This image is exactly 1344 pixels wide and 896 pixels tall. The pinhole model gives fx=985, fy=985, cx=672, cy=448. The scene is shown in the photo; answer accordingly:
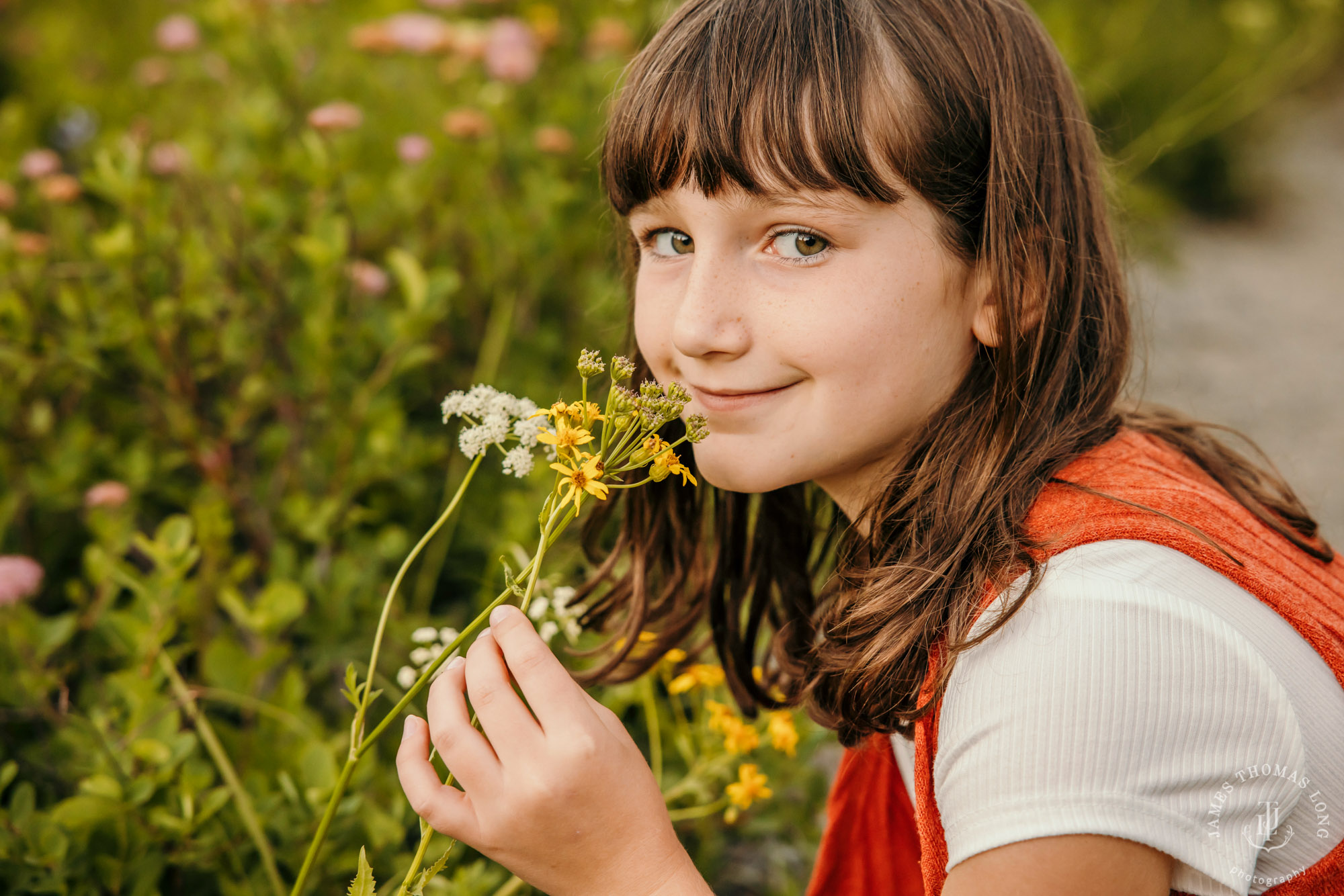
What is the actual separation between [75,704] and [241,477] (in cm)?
47

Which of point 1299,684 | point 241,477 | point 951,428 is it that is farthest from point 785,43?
point 241,477

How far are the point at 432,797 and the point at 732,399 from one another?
452 mm

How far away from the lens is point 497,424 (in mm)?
787

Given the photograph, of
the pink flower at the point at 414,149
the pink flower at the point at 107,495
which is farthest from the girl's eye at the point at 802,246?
the pink flower at the point at 414,149

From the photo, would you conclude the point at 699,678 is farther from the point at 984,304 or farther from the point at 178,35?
the point at 178,35

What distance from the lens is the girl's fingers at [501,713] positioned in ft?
2.46

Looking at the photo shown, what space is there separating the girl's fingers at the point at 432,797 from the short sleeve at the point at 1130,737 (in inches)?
15.3

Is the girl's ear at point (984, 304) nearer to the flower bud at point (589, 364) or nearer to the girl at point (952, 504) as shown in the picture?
the girl at point (952, 504)

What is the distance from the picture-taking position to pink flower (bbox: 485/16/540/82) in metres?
2.07

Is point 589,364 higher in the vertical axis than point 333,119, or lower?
higher

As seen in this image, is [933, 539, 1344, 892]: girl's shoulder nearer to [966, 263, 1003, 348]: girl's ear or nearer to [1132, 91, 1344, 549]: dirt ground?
[966, 263, 1003, 348]: girl's ear

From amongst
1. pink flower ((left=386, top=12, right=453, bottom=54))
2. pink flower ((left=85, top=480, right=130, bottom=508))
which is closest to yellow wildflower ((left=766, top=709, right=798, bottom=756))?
pink flower ((left=85, top=480, right=130, bottom=508))

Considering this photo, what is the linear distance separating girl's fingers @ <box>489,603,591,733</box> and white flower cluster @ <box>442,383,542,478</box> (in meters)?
0.12

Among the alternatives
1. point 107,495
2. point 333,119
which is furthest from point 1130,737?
point 333,119
